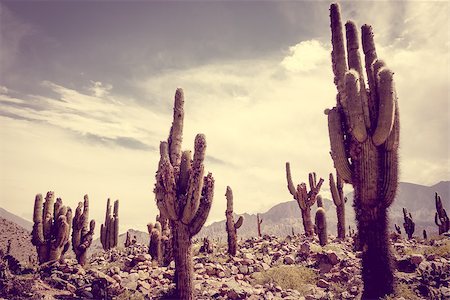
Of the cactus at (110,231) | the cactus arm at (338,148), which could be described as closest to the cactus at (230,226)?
the cactus arm at (338,148)

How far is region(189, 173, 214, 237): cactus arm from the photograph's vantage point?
10031 millimetres

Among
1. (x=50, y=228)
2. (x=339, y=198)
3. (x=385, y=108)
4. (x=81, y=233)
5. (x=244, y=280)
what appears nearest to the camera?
(x=385, y=108)

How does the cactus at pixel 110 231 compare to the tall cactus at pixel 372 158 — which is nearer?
the tall cactus at pixel 372 158

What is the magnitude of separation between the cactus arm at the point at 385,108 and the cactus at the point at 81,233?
1619 centimetres

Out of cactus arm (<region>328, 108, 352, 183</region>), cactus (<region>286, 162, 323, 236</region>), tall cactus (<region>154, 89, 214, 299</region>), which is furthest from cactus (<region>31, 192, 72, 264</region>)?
cactus (<region>286, 162, 323, 236</region>)

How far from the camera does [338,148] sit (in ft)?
32.3

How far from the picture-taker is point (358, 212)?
9625 mm

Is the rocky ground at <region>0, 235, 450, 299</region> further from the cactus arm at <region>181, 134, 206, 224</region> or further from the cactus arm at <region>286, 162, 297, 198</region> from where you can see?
the cactus arm at <region>286, 162, 297, 198</region>

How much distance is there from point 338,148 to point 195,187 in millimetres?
4767

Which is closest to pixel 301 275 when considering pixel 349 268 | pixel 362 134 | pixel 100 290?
pixel 349 268

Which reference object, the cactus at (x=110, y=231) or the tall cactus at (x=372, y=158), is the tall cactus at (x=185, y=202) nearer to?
the tall cactus at (x=372, y=158)

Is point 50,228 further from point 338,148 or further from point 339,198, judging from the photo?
point 339,198

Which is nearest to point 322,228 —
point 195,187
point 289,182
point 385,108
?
point 289,182

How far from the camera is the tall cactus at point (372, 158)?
898 cm
